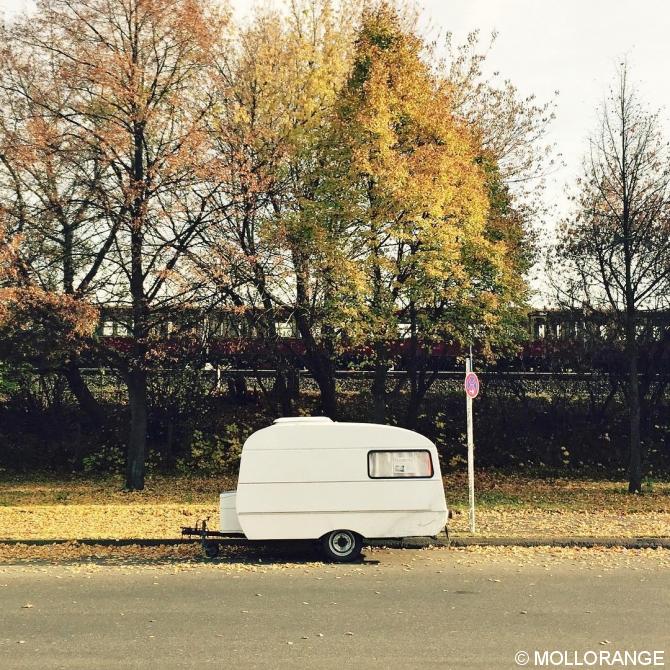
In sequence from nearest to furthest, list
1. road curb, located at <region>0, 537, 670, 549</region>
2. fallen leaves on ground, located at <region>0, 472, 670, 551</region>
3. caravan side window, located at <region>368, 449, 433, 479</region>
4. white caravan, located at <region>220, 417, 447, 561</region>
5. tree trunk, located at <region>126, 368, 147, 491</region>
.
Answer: white caravan, located at <region>220, 417, 447, 561</region>
caravan side window, located at <region>368, 449, 433, 479</region>
road curb, located at <region>0, 537, 670, 549</region>
fallen leaves on ground, located at <region>0, 472, 670, 551</region>
tree trunk, located at <region>126, 368, 147, 491</region>

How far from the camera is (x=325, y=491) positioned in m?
11.9

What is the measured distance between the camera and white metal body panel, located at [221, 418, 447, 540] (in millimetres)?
→ 11875

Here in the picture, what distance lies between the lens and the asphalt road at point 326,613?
7.23 meters

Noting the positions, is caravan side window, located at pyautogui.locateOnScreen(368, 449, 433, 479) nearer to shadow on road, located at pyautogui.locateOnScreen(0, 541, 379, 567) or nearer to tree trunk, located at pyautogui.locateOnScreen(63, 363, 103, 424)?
shadow on road, located at pyautogui.locateOnScreen(0, 541, 379, 567)

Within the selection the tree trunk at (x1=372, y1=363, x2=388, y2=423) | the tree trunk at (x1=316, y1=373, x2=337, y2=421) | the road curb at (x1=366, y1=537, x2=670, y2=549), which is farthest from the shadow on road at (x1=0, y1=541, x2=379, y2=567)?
the tree trunk at (x1=316, y1=373, x2=337, y2=421)

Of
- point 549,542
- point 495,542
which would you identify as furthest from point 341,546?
point 549,542

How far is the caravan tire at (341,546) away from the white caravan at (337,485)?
0.6 inches

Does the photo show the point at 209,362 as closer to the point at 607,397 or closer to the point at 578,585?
the point at 607,397

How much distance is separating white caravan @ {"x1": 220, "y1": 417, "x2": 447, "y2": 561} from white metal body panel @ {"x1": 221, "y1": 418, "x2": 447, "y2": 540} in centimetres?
1

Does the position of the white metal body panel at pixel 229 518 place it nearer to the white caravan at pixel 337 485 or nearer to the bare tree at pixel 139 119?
the white caravan at pixel 337 485

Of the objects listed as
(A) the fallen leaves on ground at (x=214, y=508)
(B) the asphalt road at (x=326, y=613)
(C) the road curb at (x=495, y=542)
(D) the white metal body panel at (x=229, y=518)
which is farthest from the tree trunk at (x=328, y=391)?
(B) the asphalt road at (x=326, y=613)

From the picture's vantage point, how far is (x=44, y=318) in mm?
19188

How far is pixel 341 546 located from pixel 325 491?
858mm

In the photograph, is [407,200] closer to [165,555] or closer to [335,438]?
[335,438]
